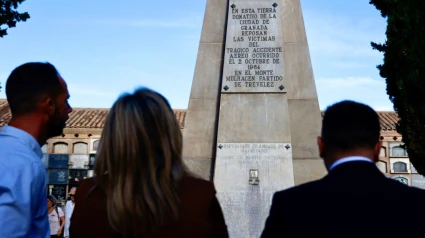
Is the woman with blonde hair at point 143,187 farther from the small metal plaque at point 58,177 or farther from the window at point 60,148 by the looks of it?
the window at point 60,148

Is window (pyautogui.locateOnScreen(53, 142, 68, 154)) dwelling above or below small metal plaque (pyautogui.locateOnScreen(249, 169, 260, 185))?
above

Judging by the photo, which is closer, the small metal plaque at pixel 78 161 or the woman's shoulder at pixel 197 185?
the woman's shoulder at pixel 197 185

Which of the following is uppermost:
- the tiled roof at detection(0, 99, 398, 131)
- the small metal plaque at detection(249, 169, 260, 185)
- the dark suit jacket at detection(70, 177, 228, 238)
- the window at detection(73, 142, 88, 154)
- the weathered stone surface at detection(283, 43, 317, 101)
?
the tiled roof at detection(0, 99, 398, 131)

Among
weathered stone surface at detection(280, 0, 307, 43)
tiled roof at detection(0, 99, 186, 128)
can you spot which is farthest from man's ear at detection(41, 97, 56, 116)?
tiled roof at detection(0, 99, 186, 128)

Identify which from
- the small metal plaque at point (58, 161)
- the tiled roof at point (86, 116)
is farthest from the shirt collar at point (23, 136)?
the small metal plaque at point (58, 161)

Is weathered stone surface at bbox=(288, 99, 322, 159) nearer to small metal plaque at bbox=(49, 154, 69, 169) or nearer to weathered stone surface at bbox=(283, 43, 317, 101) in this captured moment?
weathered stone surface at bbox=(283, 43, 317, 101)

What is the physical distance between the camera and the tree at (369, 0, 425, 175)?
8.85 meters

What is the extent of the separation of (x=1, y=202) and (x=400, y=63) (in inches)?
377

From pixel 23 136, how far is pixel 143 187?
74cm

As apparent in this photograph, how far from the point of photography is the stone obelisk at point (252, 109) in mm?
7059

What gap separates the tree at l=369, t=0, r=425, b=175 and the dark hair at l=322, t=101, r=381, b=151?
674cm

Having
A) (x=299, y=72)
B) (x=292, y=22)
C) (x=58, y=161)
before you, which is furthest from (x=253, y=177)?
(x=58, y=161)

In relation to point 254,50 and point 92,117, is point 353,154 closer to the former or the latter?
point 254,50

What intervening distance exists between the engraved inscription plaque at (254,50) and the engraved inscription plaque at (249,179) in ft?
2.78
